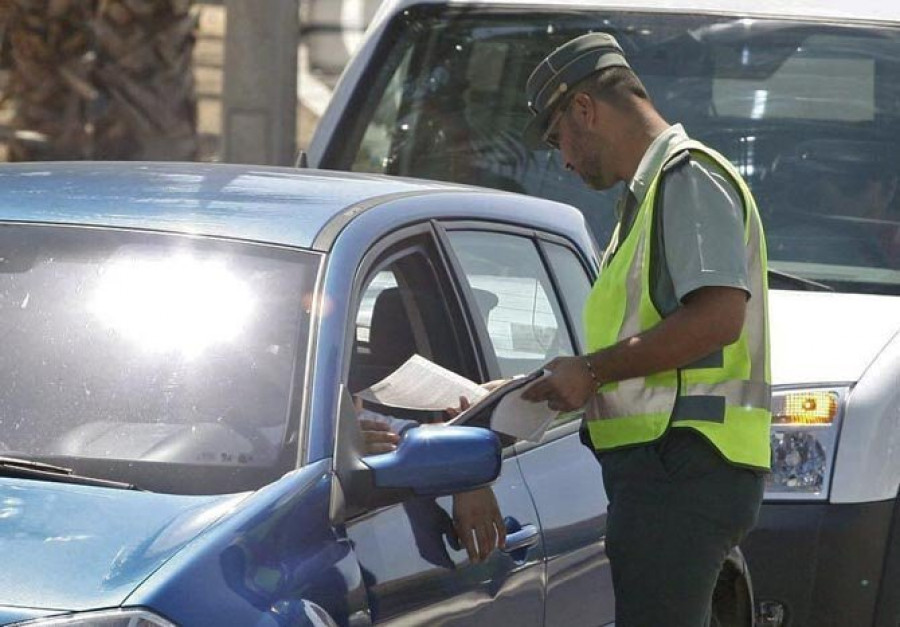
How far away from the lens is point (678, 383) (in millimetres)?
4168

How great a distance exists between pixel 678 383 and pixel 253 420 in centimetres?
87

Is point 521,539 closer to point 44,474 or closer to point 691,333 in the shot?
point 691,333

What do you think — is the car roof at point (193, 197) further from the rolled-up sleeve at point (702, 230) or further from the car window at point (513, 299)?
the rolled-up sleeve at point (702, 230)

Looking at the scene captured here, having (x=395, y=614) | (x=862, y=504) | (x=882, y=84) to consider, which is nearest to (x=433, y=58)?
(x=882, y=84)

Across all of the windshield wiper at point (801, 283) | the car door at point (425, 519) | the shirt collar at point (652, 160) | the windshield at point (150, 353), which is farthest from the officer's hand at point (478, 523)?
the windshield wiper at point (801, 283)

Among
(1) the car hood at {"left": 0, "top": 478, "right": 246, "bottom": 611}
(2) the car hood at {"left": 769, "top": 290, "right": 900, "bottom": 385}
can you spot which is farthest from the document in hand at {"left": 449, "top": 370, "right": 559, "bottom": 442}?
(2) the car hood at {"left": 769, "top": 290, "right": 900, "bottom": 385}

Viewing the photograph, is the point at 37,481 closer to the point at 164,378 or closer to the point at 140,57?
the point at 164,378

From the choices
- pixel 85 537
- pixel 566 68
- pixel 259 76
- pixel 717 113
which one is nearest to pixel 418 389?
pixel 566 68

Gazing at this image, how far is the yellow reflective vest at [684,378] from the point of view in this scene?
13.6ft

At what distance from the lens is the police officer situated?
4082mm

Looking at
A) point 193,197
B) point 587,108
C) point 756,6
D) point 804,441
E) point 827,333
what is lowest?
point 804,441

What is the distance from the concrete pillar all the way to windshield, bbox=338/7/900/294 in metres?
2.48

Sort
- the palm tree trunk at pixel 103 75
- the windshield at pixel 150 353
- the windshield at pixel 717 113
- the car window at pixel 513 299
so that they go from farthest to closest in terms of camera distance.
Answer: the palm tree trunk at pixel 103 75 < the windshield at pixel 717 113 < the car window at pixel 513 299 < the windshield at pixel 150 353

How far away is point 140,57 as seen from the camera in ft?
38.9
